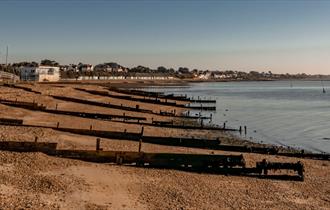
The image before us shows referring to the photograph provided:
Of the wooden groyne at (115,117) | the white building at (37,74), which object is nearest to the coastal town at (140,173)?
the wooden groyne at (115,117)

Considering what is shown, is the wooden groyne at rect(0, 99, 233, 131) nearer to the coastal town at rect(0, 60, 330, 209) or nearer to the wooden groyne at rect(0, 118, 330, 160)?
the coastal town at rect(0, 60, 330, 209)

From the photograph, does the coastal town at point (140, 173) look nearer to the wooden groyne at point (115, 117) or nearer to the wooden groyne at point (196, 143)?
the wooden groyne at point (196, 143)

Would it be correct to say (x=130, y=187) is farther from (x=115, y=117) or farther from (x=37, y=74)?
(x=37, y=74)

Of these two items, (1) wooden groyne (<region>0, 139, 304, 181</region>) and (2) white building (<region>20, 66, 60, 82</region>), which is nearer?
(1) wooden groyne (<region>0, 139, 304, 181</region>)

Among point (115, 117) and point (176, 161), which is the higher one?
point (176, 161)

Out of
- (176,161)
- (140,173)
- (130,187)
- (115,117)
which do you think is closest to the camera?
(130,187)

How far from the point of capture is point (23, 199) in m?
17.0

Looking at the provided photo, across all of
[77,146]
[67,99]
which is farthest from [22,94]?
[77,146]

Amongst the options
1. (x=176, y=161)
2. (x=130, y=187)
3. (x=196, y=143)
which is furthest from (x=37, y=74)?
(x=130, y=187)

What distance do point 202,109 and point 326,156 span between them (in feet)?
150

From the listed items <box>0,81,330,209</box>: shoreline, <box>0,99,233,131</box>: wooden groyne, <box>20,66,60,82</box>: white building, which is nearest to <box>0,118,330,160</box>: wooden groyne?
<box>0,81,330,209</box>: shoreline

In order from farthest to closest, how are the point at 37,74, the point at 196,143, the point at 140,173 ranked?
the point at 37,74 < the point at 196,143 < the point at 140,173

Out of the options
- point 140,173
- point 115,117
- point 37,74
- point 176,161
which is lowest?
point 140,173

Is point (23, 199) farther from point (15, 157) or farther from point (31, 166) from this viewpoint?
point (15, 157)
